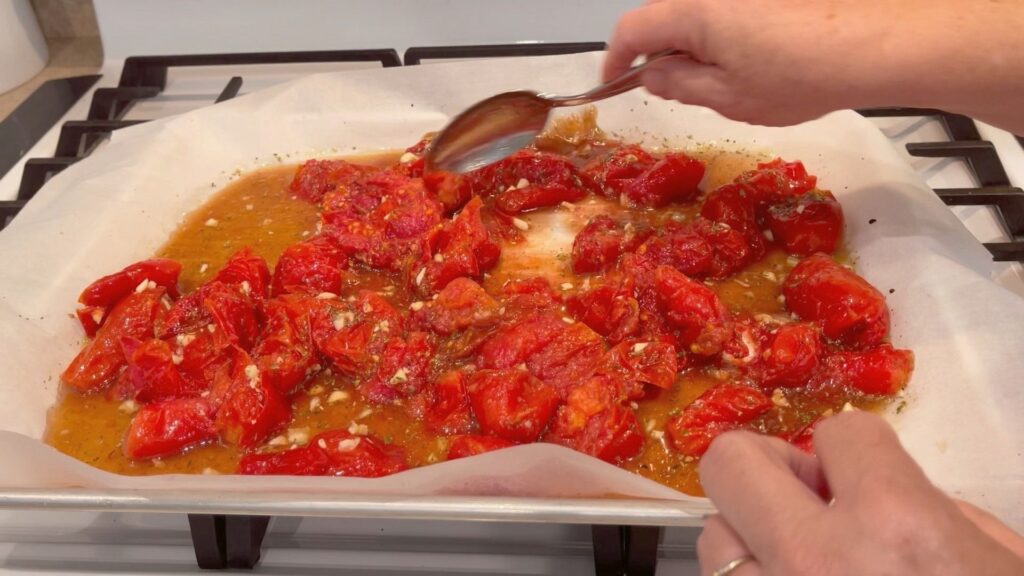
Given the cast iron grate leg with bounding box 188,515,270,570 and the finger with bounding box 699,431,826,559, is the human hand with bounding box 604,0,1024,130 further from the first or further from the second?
the cast iron grate leg with bounding box 188,515,270,570

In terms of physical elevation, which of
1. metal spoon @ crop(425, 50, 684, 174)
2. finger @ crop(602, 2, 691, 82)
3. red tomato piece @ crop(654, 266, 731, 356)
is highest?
finger @ crop(602, 2, 691, 82)

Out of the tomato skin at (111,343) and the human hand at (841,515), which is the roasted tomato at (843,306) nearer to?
the human hand at (841,515)

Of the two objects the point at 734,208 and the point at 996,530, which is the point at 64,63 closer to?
the point at 734,208

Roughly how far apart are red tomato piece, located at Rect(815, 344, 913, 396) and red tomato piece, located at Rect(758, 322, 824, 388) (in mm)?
51

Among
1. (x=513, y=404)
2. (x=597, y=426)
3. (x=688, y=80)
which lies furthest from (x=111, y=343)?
(x=688, y=80)

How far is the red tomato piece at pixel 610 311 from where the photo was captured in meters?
2.33

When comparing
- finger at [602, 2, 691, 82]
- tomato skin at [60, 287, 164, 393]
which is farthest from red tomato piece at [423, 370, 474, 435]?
finger at [602, 2, 691, 82]

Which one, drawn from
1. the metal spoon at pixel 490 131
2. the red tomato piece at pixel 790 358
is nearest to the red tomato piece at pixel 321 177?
the metal spoon at pixel 490 131

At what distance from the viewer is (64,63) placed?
4.07m

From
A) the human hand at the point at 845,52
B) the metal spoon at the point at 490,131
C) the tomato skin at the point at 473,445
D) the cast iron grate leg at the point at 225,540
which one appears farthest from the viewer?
the metal spoon at the point at 490,131

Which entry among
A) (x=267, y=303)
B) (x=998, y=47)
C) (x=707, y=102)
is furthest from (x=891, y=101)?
(x=267, y=303)

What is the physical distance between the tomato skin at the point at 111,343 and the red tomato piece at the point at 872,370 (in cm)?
203

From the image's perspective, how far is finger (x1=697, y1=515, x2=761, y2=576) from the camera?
1076 mm

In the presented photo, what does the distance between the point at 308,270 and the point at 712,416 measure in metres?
1.37
